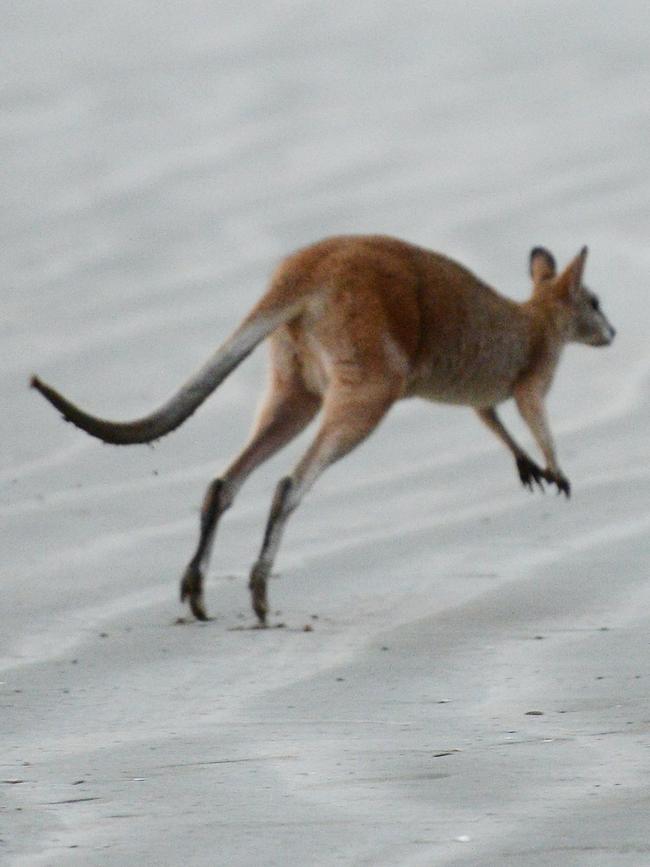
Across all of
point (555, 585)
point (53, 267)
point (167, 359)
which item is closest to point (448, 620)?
point (555, 585)

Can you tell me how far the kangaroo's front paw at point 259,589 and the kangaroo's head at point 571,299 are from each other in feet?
6.63

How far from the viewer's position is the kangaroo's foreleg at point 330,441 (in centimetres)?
552

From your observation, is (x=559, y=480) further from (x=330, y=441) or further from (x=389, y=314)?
(x=330, y=441)

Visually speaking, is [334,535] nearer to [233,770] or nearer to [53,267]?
[233,770]

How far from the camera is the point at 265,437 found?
6.05 m

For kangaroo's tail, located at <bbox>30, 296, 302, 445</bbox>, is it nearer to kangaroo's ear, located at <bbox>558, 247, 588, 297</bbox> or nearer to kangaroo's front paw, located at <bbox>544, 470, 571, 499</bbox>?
kangaroo's front paw, located at <bbox>544, 470, 571, 499</bbox>

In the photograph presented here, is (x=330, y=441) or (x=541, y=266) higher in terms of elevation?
(x=541, y=266)

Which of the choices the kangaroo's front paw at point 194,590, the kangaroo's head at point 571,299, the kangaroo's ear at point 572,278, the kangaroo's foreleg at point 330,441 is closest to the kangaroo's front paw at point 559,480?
the kangaroo's foreleg at point 330,441

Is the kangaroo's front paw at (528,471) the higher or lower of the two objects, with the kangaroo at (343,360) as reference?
lower

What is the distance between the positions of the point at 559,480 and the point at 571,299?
109 centimetres

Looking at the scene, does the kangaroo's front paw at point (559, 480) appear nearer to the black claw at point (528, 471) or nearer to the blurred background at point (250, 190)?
the black claw at point (528, 471)

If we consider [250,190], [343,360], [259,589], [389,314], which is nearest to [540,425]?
[389,314]

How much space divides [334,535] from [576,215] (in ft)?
13.6

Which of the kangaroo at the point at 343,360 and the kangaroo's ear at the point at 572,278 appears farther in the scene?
the kangaroo's ear at the point at 572,278
